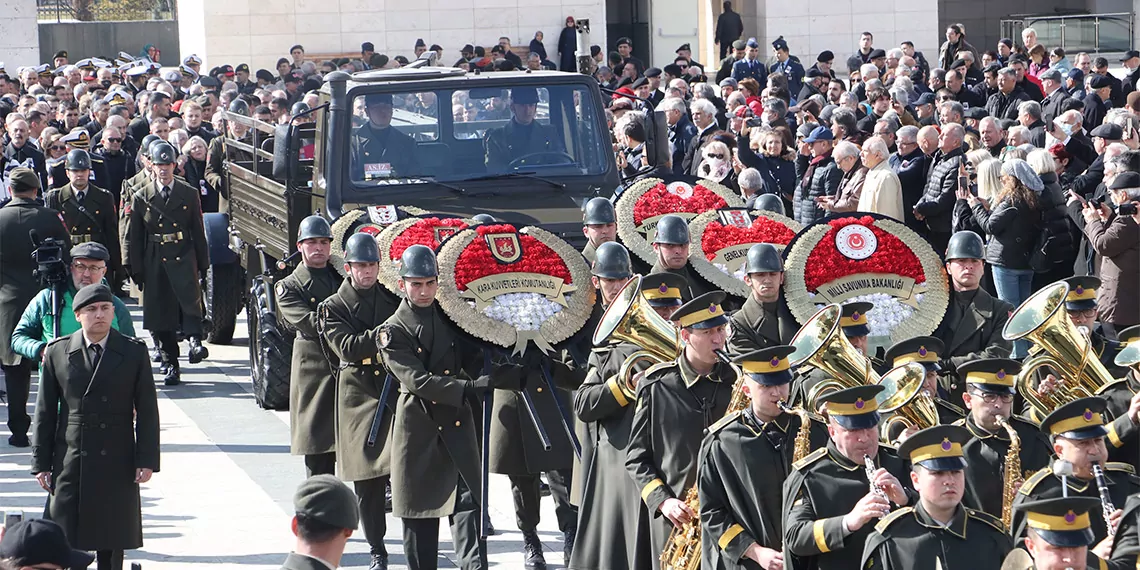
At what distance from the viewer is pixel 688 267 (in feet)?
31.1

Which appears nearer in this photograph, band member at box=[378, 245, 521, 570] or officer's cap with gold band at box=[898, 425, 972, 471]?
officer's cap with gold band at box=[898, 425, 972, 471]

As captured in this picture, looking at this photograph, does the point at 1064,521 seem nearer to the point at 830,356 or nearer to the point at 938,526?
the point at 938,526

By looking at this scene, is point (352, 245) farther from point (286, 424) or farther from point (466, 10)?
point (466, 10)

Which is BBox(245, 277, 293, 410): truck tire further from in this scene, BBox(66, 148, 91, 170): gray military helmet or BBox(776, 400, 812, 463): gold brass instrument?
BBox(776, 400, 812, 463): gold brass instrument

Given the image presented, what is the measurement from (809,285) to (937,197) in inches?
189

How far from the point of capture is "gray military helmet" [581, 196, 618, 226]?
32.4ft

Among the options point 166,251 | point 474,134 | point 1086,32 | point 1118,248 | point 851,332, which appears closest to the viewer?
point 851,332

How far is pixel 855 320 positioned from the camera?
742cm

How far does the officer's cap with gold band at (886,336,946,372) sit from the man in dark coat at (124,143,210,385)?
7.94m

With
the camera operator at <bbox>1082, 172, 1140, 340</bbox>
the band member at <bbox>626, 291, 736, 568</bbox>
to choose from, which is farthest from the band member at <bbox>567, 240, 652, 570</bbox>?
the camera operator at <bbox>1082, 172, 1140, 340</bbox>

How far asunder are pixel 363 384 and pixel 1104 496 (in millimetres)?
4237

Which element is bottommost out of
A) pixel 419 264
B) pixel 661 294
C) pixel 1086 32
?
pixel 661 294

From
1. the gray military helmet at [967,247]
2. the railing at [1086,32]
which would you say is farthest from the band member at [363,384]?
the railing at [1086,32]

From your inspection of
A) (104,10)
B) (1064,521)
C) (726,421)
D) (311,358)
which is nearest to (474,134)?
(311,358)
